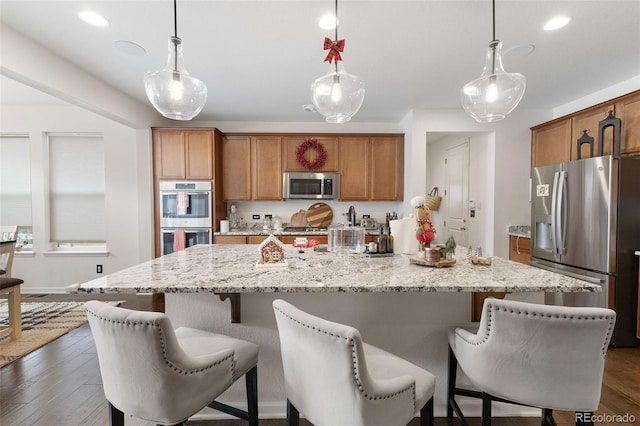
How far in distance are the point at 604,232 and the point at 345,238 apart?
2332mm

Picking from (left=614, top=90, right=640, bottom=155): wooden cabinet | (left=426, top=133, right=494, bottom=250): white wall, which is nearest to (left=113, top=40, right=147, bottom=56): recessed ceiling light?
(left=426, top=133, right=494, bottom=250): white wall

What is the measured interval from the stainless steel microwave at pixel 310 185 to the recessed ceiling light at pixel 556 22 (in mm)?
2741

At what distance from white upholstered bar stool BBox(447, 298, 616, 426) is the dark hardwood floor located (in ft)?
2.59

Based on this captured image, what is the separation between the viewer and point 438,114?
12.7 feet

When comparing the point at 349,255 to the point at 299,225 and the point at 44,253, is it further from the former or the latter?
the point at 44,253

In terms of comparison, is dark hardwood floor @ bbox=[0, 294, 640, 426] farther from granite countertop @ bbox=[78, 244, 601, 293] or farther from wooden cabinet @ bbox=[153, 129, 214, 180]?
wooden cabinet @ bbox=[153, 129, 214, 180]

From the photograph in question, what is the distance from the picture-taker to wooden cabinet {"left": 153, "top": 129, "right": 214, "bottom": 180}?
13.0 ft

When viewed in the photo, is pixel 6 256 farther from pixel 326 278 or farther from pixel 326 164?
pixel 326 164

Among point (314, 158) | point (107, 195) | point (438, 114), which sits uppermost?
point (438, 114)

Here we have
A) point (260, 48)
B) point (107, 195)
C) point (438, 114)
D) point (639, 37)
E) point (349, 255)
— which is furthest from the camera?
point (107, 195)

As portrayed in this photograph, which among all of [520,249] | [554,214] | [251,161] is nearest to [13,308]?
[251,161]

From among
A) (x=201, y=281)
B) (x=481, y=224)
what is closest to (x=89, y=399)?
(x=201, y=281)

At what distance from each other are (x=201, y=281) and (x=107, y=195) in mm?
3909

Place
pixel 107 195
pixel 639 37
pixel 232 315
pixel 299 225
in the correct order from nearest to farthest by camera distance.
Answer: pixel 232 315
pixel 639 37
pixel 107 195
pixel 299 225
